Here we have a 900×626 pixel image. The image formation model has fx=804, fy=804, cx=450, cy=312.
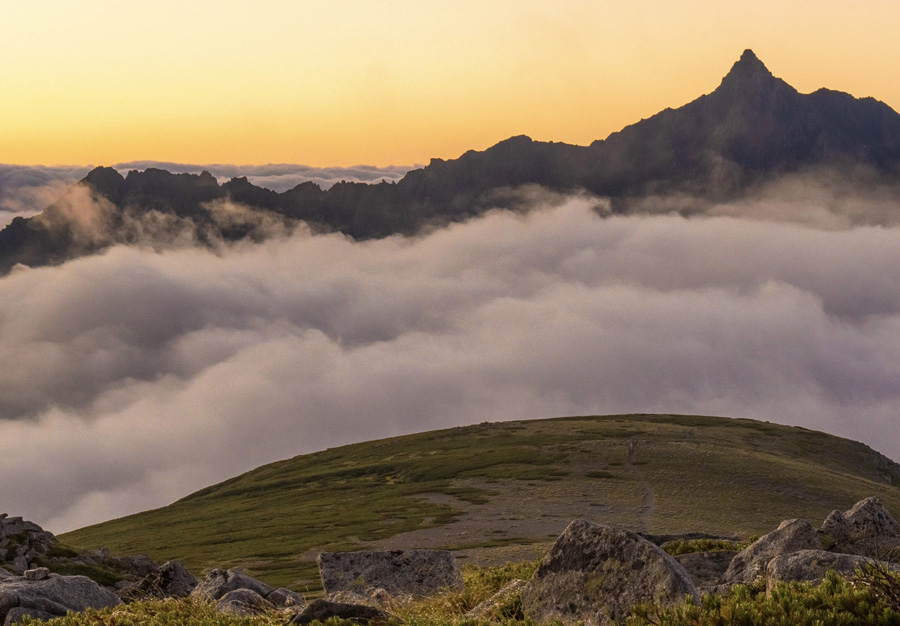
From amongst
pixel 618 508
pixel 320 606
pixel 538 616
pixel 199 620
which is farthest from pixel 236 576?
pixel 618 508

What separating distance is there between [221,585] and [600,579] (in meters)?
12.9

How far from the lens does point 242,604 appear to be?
2089cm

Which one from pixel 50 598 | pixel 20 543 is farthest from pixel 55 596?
pixel 20 543

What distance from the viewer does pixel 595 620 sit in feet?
52.4

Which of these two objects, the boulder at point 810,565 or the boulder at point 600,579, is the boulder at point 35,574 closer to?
the boulder at point 600,579

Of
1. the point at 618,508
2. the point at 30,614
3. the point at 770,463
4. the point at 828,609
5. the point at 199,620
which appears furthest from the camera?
the point at 770,463

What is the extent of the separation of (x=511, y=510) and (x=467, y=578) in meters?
144

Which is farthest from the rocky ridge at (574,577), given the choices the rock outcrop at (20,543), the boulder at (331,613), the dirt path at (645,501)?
the dirt path at (645,501)

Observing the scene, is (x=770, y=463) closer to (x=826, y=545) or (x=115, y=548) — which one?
(x=115, y=548)

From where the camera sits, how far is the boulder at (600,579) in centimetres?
1565

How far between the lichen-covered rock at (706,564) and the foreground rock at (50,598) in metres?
16.2

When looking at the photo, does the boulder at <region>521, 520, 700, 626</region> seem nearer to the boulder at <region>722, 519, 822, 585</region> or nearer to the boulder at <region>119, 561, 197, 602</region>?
the boulder at <region>722, 519, 822, 585</region>

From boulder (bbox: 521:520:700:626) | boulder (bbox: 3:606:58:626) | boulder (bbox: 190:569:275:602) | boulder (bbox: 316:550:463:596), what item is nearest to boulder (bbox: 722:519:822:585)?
boulder (bbox: 521:520:700:626)

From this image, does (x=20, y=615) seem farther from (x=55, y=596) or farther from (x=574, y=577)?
(x=574, y=577)
